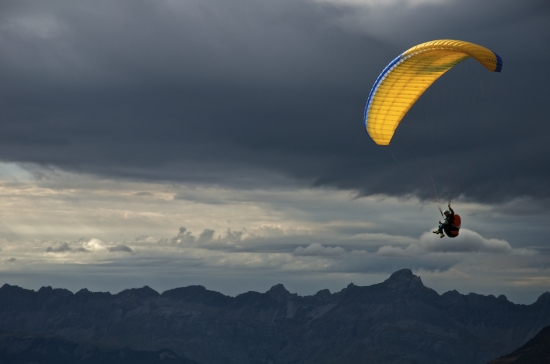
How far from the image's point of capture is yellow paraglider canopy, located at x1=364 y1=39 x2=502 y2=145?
81688mm

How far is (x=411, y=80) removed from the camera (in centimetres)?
9031

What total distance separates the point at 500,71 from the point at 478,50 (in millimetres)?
3376

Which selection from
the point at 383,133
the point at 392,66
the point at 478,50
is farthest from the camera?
the point at 383,133

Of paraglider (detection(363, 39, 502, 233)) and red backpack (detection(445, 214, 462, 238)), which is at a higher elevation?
paraglider (detection(363, 39, 502, 233))

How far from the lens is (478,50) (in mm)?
79750

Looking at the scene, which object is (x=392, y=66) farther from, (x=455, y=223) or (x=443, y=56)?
(x=455, y=223)

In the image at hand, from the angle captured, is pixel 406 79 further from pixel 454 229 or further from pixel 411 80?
pixel 454 229

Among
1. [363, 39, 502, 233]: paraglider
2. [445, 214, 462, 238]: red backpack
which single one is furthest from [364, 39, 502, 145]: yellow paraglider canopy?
[445, 214, 462, 238]: red backpack

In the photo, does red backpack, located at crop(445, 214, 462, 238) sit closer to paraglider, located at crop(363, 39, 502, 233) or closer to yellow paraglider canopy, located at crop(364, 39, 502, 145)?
paraglider, located at crop(363, 39, 502, 233)

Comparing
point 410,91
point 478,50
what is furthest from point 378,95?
point 478,50

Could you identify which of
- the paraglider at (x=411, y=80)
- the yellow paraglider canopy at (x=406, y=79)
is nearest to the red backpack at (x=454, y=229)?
the paraglider at (x=411, y=80)

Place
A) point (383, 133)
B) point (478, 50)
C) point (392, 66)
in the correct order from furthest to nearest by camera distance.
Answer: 1. point (383, 133)
2. point (392, 66)
3. point (478, 50)

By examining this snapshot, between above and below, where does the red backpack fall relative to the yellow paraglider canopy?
below

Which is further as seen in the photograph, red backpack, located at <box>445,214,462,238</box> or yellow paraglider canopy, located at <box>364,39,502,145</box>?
red backpack, located at <box>445,214,462,238</box>
